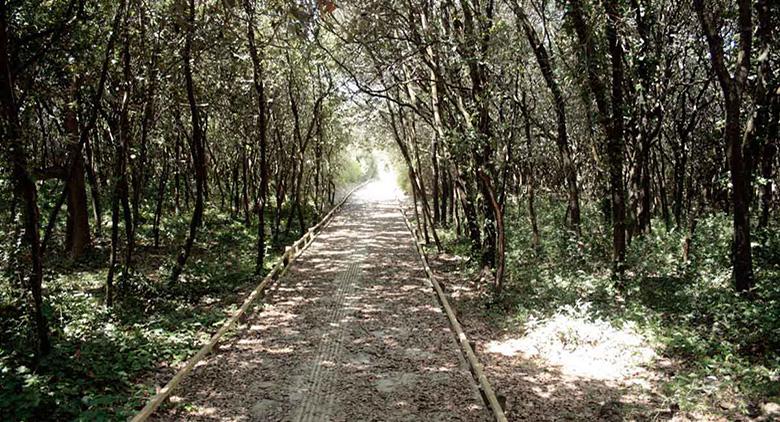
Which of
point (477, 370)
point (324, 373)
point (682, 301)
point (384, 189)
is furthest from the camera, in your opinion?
point (384, 189)

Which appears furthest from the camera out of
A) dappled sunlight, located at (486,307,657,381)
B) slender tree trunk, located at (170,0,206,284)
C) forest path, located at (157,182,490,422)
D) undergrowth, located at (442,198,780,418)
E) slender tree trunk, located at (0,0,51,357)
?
slender tree trunk, located at (170,0,206,284)

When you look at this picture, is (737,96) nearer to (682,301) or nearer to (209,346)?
(682,301)

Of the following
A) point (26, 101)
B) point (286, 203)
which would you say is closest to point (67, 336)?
point (26, 101)

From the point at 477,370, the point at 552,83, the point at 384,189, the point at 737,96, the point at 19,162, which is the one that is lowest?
the point at 477,370

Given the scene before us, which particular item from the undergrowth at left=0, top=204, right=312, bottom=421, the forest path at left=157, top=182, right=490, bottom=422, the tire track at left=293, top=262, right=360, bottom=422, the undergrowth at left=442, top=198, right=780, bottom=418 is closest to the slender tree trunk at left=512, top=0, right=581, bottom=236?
the undergrowth at left=442, top=198, right=780, bottom=418

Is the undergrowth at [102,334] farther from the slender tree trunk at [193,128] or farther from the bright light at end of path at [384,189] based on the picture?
the bright light at end of path at [384,189]

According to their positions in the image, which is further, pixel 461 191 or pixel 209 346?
pixel 461 191

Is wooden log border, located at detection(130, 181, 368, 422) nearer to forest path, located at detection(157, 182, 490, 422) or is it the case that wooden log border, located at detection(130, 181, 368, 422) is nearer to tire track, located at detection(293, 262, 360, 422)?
forest path, located at detection(157, 182, 490, 422)

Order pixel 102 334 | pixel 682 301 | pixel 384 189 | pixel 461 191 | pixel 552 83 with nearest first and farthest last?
pixel 102 334 → pixel 682 301 → pixel 552 83 → pixel 461 191 → pixel 384 189

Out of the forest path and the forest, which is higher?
the forest

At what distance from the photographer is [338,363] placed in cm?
775

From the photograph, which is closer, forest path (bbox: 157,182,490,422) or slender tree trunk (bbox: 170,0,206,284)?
forest path (bbox: 157,182,490,422)

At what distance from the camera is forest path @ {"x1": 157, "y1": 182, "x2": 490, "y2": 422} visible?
6.29 m

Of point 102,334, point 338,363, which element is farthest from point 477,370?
point 102,334
